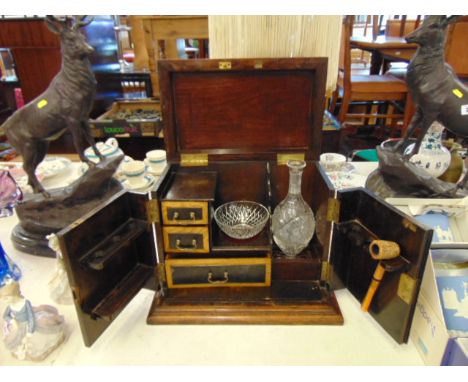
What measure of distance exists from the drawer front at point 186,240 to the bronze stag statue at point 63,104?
414 millimetres

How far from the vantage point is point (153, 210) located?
81 cm

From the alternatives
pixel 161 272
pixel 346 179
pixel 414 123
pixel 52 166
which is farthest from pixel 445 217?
pixel 52 166

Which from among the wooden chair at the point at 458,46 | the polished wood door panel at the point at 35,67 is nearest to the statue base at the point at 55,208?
the polished wood door panel at the point at 35,67

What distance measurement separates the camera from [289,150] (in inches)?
39.7

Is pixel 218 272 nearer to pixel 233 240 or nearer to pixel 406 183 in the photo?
pixel 233 240

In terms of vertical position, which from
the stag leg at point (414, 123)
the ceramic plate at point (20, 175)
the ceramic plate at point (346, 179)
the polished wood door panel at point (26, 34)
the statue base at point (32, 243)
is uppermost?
→ the polished wood door panel at point (26, 34)

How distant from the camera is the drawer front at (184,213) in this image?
2.66 feet

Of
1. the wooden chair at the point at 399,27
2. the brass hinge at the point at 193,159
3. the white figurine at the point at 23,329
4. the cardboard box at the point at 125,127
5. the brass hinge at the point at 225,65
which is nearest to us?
the white figurine at the point at 23,329

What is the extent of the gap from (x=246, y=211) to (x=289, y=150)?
224 millimetres

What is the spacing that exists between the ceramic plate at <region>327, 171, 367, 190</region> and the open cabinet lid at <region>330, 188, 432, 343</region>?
18.0 inches

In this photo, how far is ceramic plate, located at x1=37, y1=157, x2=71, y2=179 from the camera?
56.2 inches

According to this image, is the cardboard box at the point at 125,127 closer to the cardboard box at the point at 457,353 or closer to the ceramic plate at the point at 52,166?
the ceramic plate at the point at 52,166

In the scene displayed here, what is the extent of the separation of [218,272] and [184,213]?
178mm

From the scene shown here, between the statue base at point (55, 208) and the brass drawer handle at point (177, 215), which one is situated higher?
the brass drawer handle at point (177, 215)
